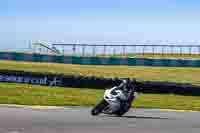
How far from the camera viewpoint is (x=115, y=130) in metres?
11.3

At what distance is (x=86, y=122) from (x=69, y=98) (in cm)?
733

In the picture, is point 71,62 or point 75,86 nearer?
point 75,86

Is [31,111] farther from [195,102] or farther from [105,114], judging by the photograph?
[195,102]

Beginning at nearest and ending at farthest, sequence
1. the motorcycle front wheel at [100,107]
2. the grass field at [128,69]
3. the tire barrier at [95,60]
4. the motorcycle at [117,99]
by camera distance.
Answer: the motorcycle at [117,99] < the motorcycle front wheel at [100,107] < the grass field at [128,69] < the tire barrier at [95,60]

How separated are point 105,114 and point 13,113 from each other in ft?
7.83

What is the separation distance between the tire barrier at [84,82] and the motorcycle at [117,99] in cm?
686

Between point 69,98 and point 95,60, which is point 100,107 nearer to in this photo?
point 69,98

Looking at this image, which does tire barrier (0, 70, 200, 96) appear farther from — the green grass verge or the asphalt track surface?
the asphalt track surface

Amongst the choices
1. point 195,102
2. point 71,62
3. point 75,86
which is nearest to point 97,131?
point 195,102

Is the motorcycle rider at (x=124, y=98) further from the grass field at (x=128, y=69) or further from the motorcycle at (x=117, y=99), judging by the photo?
the grass field at (x=128, y=69)

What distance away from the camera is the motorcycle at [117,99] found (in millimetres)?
13617

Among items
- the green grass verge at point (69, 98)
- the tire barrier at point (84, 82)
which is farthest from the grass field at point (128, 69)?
the green grass verge at point (69, 98)

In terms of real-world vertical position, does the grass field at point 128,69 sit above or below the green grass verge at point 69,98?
above

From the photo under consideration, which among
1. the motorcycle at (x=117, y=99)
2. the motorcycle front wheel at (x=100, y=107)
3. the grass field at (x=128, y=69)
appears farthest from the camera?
the grass field at (x=128, y=69)
